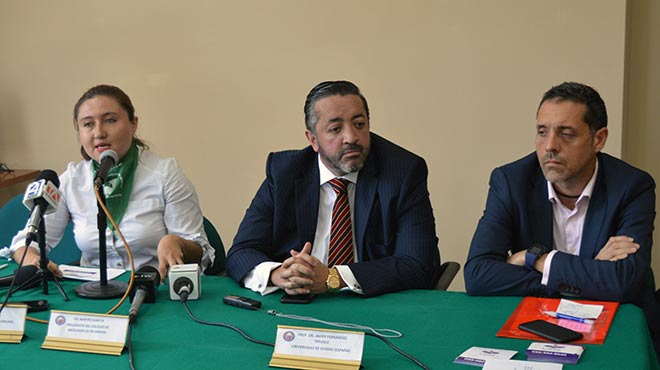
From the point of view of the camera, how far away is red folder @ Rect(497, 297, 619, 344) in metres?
1.79

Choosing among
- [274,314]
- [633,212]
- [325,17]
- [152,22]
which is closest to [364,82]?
[325,17]

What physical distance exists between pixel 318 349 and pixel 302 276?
1.76ft

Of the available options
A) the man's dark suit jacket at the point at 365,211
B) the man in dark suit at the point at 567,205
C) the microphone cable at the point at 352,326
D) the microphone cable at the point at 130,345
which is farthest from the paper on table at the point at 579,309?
the microphone cable at the point at 130,345

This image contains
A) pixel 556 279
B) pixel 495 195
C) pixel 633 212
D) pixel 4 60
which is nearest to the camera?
pixel 556 279

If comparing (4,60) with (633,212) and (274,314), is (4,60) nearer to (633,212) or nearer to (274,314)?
(274,314)

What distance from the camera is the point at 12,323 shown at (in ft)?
6.38

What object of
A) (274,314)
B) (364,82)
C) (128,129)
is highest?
(364,82)

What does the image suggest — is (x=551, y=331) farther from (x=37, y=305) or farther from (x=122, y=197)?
(x=122, y=197)

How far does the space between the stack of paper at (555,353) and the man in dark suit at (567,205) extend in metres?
0.55

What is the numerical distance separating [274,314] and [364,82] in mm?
2263

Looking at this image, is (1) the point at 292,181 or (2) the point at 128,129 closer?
(1) the point at 292,181

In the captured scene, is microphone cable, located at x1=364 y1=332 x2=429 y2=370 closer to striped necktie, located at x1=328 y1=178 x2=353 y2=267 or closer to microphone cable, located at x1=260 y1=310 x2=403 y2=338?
microphone cable, located at x1=260 y1=310 x2=403 y2=338

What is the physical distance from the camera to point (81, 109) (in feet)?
9.55

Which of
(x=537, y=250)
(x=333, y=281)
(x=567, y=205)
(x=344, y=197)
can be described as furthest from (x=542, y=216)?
(x=333, y=281)
